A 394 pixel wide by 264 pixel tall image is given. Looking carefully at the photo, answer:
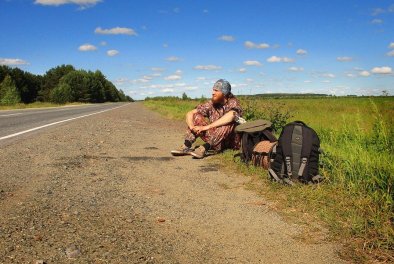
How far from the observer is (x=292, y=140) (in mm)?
4301

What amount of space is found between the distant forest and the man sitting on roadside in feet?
197

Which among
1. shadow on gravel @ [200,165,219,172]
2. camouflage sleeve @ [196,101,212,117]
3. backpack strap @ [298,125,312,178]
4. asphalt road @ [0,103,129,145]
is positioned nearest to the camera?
backpack strap @ [298,125,312,178]

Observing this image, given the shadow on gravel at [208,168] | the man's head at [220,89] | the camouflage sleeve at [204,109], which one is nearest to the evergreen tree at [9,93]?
the camouflage sleeve at [204,109]

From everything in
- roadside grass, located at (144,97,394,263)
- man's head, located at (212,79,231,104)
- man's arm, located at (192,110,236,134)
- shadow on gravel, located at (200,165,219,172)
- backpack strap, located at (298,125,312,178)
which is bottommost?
shadow on gravel, located at (200,165,219,172)

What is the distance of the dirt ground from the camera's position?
8.06 feet

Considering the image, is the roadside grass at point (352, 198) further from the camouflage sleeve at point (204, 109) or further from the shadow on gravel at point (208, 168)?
the camouflage sleeve at point (204, 109)

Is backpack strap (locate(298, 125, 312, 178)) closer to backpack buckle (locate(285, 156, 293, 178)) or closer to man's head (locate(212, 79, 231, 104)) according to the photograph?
backpack buckle (locate(285, 156, 293, 178))

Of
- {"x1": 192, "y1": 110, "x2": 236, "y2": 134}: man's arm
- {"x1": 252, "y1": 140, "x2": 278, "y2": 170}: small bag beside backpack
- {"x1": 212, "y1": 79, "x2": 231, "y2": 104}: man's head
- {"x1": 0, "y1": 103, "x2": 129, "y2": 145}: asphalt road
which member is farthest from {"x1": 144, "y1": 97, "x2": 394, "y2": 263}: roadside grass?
{"x1": 0, "y1": 103, "x2": 129, "y2": 145}: asphalt road

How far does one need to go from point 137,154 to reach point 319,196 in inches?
144

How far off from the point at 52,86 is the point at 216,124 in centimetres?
9899

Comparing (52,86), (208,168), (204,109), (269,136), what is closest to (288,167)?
(269,136)

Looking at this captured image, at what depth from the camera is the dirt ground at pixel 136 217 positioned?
96.7 inches

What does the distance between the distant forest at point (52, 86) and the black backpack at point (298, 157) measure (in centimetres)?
6256

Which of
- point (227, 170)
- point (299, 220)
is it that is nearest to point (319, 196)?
point (299, 220)
